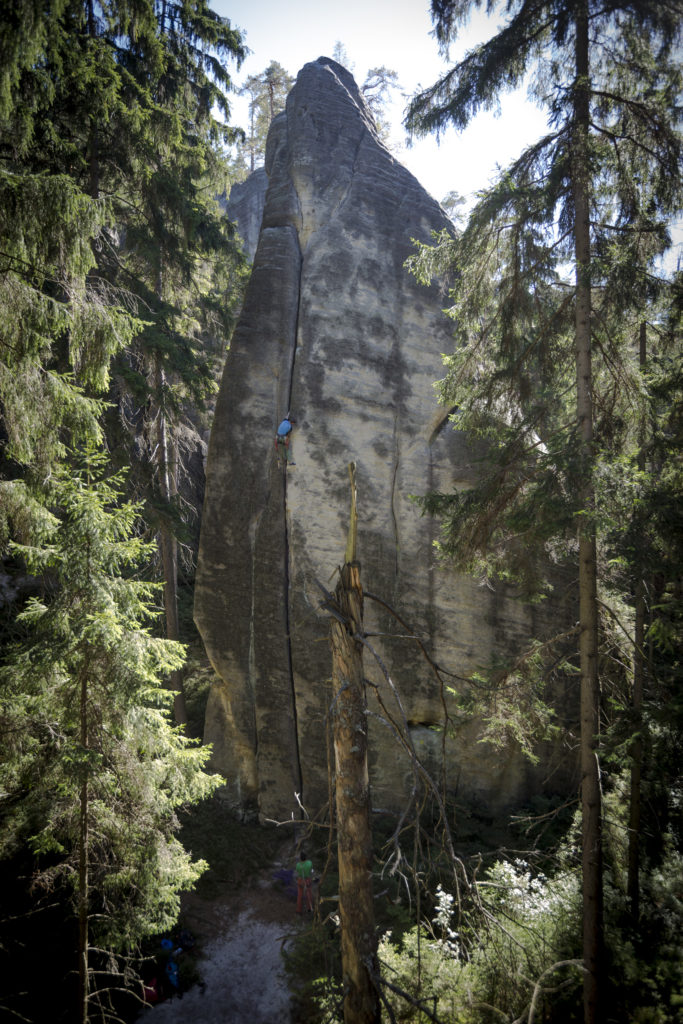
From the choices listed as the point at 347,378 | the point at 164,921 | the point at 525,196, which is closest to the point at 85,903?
the point at 164,921

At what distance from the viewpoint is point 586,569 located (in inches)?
254

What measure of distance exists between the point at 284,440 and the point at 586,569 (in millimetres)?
7356

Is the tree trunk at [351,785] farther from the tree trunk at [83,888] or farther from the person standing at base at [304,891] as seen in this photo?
the person standing at base at [304,891]

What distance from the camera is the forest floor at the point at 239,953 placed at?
24.2 feet

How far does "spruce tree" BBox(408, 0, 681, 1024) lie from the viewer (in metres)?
6.27

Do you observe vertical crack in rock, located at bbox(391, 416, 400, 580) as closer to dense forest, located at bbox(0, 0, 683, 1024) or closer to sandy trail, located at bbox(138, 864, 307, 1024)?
dense forest, located at bbox(0, 0, 683, 1024)

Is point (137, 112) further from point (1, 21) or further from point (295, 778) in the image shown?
point (295, 778)

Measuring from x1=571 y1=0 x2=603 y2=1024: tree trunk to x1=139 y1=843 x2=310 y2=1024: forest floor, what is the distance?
3.77 meters

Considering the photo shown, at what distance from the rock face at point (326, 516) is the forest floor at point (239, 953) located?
74.4 inches

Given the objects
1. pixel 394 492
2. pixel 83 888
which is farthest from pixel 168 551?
pixel 83 888

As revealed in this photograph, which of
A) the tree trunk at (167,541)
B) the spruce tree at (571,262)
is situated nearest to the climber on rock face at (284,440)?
the tree trunk at (167,541)

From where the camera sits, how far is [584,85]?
21.0ft

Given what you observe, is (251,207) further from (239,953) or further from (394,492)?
(239,953)

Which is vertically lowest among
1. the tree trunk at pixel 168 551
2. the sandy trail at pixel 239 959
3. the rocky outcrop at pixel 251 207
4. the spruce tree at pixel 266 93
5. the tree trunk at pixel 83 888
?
the sandy trail at pixel 239 959
